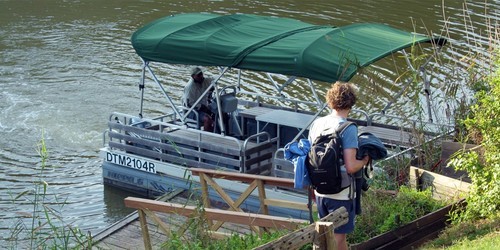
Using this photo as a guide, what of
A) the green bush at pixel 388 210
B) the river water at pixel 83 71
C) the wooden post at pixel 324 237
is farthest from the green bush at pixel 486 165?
the river water at pixel 83 71

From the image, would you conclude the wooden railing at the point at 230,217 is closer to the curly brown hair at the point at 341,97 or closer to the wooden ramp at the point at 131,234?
the curly brown hair at the point at 341,97

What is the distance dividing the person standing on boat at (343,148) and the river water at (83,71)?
3.08 meters

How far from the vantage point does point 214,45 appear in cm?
1277

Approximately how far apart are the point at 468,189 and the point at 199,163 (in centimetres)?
488

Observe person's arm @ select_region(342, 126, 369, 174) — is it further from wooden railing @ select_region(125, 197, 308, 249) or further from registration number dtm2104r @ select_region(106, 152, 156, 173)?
registration number dtm2104r @ select_region(106, 152, 156, 173)

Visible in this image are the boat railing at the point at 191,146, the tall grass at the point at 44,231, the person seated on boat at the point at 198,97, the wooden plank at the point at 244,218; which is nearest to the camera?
the tall grass at the point at 44,231

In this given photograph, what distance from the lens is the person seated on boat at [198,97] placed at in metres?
13.8

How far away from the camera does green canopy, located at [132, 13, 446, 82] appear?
1177 centimetres

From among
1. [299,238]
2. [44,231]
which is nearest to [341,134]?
→ [299,238]

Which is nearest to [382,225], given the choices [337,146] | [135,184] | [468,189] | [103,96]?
[468,189]

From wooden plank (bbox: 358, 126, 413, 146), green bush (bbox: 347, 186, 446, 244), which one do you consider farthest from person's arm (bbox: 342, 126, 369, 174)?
wooden plank (bbox: 358, 126, 413, 146)

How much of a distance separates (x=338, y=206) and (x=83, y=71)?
568 inches

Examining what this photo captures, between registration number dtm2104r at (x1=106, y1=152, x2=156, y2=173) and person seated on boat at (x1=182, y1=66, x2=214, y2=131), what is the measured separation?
3.56 feet

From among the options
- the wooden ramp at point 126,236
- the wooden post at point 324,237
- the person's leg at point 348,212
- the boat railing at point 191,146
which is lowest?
the wooden ramp at point 126,236
